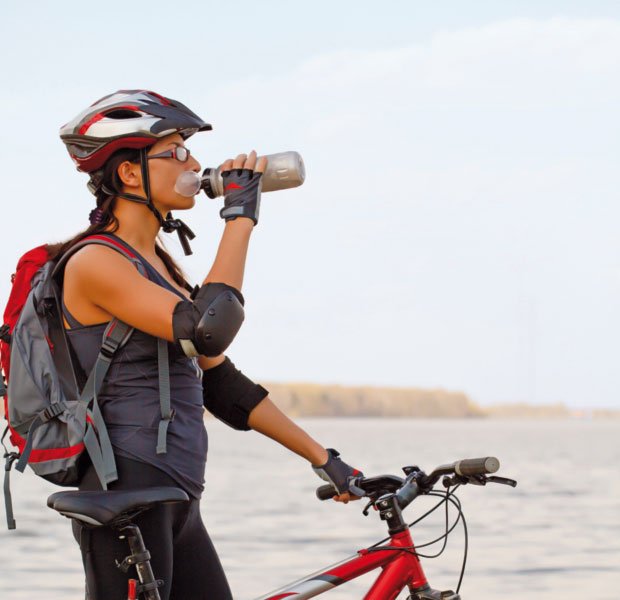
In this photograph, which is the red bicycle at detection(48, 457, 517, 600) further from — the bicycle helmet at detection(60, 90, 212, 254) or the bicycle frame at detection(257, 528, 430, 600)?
the bicycle helmet at detection(60, 90, 212, 254)

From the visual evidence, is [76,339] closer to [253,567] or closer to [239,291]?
[239,291]

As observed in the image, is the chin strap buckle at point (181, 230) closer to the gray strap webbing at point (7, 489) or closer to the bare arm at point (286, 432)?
the bare arm at point (286, 432)

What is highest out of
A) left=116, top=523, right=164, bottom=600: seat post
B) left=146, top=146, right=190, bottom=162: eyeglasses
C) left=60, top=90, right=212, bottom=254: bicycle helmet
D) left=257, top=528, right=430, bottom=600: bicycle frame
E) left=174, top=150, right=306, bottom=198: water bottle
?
left=60, top=90, right=212, bottom=254: bicycle helmet

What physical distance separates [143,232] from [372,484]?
2.82 feet

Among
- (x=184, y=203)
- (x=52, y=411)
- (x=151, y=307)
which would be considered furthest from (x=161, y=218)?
(x=52, y=411)

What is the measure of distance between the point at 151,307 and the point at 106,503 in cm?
44

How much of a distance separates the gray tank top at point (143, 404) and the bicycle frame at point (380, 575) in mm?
412

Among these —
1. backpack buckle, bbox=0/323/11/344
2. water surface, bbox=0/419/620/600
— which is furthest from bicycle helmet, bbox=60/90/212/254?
water surface, bbox=0/419/620/600

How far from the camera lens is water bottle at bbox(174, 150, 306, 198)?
2.87 m

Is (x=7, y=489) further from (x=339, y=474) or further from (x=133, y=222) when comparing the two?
(x=339, y=474)

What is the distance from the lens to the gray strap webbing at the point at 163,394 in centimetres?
265

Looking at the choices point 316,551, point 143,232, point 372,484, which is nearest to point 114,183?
point 143,232

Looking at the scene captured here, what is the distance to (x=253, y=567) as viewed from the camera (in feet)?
29.2

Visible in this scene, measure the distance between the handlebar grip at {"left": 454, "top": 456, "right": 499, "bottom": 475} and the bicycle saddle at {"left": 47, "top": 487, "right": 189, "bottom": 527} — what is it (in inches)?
28.7
